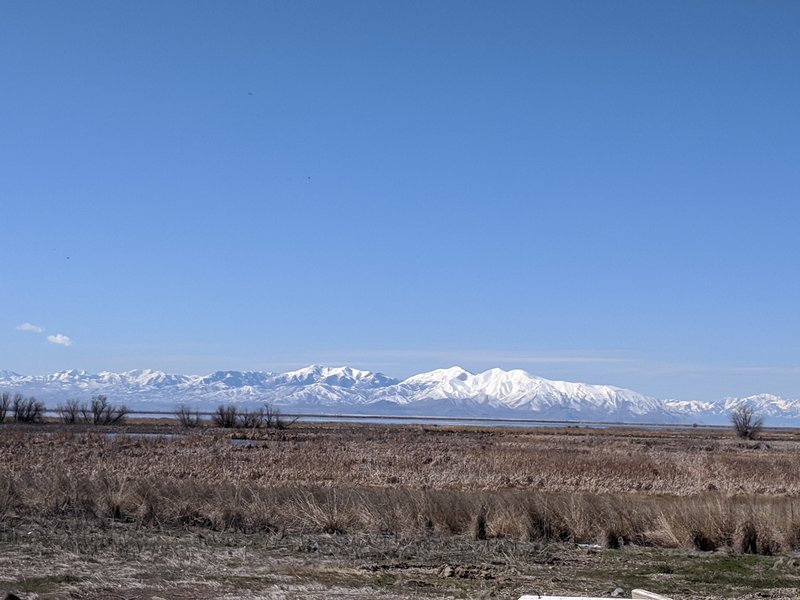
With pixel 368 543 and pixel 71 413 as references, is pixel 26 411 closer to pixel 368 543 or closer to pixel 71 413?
pixel 71 413

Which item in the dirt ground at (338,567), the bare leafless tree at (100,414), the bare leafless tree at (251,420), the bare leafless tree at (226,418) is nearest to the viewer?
the dirt ground at (338,567)

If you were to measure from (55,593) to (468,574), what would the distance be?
Result: 599cm

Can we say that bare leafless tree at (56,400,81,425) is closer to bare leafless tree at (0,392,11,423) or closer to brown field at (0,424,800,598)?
bare leafless tree at (0,392,11,423)

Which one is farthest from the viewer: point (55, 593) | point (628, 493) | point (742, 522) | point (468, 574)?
point (628, 493)

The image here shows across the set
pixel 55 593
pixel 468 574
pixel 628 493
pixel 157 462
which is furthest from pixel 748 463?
pixel 55 593

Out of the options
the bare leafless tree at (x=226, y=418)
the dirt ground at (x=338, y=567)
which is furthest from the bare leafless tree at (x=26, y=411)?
the dirt ground at (x=338, y=567)

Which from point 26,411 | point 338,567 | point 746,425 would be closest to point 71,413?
point 26,411

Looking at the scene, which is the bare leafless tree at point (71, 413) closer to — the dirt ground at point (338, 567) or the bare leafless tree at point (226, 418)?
the bare leafless tree at point (226, 418)

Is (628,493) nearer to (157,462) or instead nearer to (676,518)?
(676,518)

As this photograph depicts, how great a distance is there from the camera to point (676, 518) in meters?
19.0

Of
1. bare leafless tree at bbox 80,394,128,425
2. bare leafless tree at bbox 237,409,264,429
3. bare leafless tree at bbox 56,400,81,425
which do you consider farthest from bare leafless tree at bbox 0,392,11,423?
bare leafless tree at bbox 237,409,264,429

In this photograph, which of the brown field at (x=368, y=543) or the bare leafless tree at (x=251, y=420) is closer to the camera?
the brown field at (x=368, y=543)

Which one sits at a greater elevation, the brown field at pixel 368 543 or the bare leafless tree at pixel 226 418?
the bare leafless tree at pixel 226 418

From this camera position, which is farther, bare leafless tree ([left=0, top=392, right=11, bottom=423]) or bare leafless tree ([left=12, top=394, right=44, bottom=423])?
bare leafless tree ([left=12, top=394, right=44, bottom=423])
